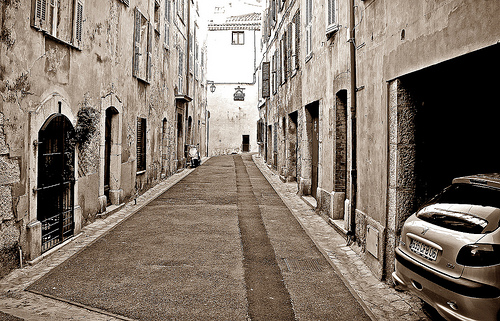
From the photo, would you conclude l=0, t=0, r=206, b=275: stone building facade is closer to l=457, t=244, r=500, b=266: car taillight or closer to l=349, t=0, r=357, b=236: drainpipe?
l=349, t=0, r=357, b=236: drainpipe

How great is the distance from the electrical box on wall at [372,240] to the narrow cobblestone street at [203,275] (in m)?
0.33

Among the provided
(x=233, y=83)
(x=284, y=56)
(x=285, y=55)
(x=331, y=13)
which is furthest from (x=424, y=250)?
(x=233, y=83)

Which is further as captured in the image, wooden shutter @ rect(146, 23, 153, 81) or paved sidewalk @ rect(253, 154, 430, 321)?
wooden shutter @ rect(146, 23, 153, 81)

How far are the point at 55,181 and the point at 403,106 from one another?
5781 mm

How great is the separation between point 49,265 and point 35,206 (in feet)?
3.04

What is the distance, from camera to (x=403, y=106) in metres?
5.42

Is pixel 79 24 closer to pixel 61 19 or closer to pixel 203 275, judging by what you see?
pixel 61 19

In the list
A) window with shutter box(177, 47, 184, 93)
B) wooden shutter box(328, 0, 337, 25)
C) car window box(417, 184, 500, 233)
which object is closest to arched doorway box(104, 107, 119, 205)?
wooden shutter box(328, 0, 337, 25)

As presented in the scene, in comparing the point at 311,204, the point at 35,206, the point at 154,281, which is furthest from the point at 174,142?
the point at 154,281

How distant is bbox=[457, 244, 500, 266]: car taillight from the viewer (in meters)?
3.27

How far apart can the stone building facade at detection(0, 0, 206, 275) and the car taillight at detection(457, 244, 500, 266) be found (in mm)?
5468

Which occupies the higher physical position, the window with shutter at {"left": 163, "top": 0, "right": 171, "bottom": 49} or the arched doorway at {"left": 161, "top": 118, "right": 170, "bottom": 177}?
the window with shutter at {"left": 163, "top": 0, "right": 171, "bottom": 49}

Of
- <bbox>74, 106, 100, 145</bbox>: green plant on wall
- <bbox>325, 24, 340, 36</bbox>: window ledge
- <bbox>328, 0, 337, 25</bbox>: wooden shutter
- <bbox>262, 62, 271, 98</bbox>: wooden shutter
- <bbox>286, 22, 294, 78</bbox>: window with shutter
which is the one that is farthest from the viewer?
<bbox>262, 62, 271, 98</bbox>: wooden shutter

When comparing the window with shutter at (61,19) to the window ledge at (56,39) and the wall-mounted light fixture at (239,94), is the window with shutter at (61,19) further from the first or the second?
the wall-mounted light fixture at (239,94)
